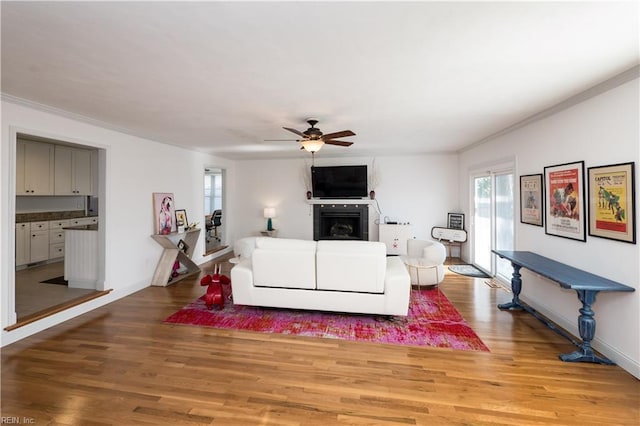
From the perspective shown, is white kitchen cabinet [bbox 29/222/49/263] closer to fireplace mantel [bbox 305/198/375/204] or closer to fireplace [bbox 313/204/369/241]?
fireplace mantel [bbox 305/198/375/204]

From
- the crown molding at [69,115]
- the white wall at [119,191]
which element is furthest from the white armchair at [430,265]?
the crown molding at [69,115]

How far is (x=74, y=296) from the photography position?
393cm

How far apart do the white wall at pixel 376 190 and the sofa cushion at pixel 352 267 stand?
405cm

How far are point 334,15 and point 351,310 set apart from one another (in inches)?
115

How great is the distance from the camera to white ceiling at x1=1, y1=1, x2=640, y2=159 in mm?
1580

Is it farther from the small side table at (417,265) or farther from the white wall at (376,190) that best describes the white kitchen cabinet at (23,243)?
the small side table at (417,265)

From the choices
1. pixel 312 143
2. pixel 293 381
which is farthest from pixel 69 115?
pixel 293 381

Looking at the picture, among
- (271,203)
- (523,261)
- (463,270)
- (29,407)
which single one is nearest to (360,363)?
(523,261)

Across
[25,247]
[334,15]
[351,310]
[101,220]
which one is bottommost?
[351,310]

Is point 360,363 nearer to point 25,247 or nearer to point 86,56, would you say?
point 86,56

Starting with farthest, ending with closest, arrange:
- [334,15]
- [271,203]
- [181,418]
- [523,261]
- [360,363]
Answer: [271,203]
[523,261]
[360,363]
[181,418]
[334,15]

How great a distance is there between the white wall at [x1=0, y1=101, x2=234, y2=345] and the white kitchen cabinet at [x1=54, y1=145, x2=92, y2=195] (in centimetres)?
248

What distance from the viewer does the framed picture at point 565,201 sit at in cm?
291

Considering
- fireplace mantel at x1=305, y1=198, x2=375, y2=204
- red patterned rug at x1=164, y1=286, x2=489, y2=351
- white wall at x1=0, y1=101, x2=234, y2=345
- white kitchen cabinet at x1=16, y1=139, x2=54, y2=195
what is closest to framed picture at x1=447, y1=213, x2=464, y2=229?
fireplace mantel at x1=305, y1=198, x2=375, y2=204
